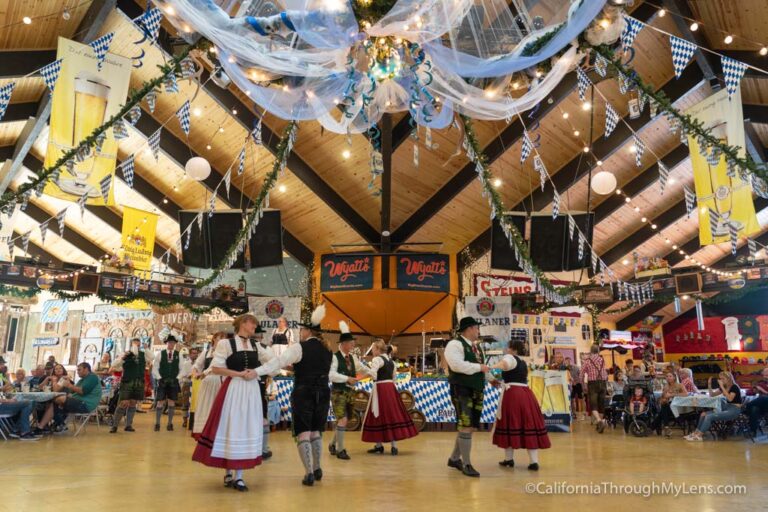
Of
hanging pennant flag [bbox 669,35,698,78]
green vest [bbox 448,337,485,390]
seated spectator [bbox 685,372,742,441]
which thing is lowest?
seated spectator [bbox 685,372,742,441]

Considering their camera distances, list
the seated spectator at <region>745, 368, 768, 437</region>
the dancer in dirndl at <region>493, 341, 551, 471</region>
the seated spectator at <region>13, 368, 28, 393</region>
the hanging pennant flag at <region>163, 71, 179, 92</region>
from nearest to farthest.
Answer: the hanging pennant flag at <region>163, 71, 179, 92</region>
the dancer in dirndl at <region>493, 341, 551, 471</region>
the seated spectator at <region>745, 368, 768, 437</region>
the seated spectator at <region>13, 368, 28, 393</region>

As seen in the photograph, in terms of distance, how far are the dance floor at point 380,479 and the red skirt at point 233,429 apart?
21 centimetres

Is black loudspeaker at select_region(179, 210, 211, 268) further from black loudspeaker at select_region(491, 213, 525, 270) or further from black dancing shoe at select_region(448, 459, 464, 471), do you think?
black dancing shoe at select_region(448, 459, 464, 471)

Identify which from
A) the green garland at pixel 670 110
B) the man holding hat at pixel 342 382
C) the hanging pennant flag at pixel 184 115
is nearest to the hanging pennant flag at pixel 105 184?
the hanging pennant flag at pixel 184 115

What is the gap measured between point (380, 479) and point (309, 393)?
941mm

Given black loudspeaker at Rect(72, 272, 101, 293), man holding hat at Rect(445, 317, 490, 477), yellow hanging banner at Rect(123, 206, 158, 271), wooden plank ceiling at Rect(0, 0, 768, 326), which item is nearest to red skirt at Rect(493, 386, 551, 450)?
man holding hat at Rect(445, 317, 490, 477)

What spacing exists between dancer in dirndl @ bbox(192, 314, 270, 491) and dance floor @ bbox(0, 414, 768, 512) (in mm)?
220

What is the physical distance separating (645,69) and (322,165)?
24.1ft

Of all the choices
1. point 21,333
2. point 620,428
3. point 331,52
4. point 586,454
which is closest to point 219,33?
point 331,52

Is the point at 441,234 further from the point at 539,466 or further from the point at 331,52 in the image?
the point at 331,52

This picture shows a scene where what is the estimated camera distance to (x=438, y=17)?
133 inches

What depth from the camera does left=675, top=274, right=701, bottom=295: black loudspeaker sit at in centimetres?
1182

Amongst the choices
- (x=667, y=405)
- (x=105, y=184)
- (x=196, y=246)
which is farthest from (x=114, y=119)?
(x=667, y=405)

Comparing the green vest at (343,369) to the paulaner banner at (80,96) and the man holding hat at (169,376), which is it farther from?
the man holding hat at (169,376)
